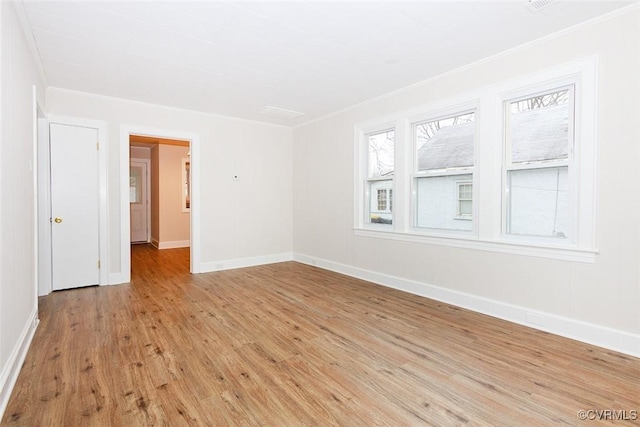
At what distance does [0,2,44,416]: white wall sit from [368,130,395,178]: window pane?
4.03 metres

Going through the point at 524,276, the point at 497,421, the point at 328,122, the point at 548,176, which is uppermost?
the point at 328,122

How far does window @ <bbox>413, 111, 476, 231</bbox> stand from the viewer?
3762 mm

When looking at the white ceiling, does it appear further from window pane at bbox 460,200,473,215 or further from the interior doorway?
the interior doorway

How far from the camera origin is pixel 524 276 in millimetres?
3152

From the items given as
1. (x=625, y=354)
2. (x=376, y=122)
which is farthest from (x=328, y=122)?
(x=625, y=354)

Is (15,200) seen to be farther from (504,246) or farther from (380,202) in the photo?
(504,246)

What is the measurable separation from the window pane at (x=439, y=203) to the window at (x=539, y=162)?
0.50 meters

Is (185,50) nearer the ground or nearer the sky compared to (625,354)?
nearer the sky

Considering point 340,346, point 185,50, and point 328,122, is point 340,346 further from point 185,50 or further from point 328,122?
point 328,122

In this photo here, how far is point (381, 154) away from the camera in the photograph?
4.90m

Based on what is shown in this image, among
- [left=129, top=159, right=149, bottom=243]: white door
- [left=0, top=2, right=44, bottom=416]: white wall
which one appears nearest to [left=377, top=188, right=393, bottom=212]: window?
[left=0, top=2, right=44, bottom=416]: white wall

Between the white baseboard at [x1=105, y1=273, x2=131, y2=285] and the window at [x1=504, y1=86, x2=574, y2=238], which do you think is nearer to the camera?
the window at [x1=504, y1=86, x2=574, y2=238]

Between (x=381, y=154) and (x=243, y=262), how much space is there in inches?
123

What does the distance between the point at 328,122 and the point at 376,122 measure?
1.15 meters
